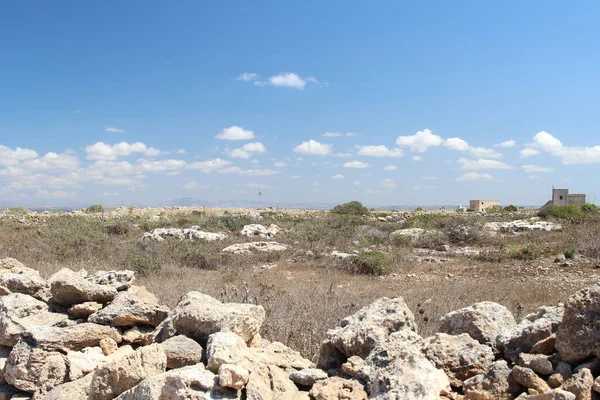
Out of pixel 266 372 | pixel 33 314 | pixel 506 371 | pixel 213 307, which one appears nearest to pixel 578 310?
pixel 506 371

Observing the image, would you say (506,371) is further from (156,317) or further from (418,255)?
(418,255)

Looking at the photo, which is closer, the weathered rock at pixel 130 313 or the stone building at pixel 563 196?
the weathered rock at pixel 130 313

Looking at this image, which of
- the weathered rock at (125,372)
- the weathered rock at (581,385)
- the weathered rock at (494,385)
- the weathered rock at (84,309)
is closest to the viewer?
the weathered rock at (581,385)

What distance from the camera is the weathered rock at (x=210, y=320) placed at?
422 centimetres

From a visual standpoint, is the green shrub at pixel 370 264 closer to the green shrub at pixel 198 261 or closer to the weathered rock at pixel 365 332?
the green shrub at pixel 198 261

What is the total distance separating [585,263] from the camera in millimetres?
13141

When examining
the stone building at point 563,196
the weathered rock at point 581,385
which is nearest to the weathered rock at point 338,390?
the weathered rock at point 581,385

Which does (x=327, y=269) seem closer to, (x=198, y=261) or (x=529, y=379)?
(x=198, y=261)

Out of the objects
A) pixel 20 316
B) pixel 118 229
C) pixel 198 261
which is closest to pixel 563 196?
pixel 118 229

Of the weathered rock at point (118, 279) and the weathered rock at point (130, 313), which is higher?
the weathered rock at point (118, 279)

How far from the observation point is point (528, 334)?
340cm

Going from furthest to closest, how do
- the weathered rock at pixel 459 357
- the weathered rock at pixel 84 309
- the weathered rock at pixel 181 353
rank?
the weathered rock at pixel 84 309, the weathered rock at pixel 181 353, the weathered rock at pixel 459 357

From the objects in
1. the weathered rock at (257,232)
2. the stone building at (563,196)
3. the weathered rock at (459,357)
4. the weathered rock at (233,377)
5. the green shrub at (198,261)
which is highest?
the stone building at (563,196)

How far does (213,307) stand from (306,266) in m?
9.24
